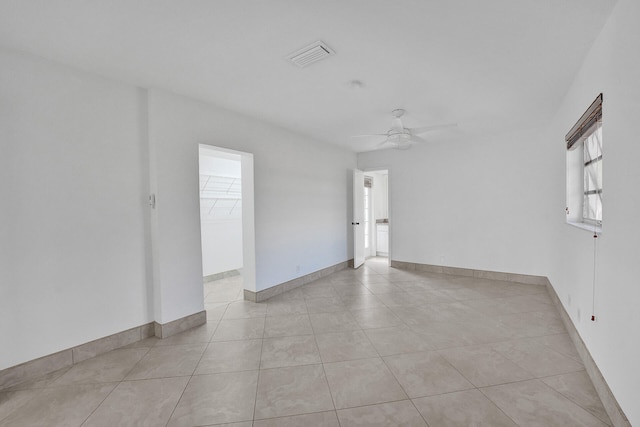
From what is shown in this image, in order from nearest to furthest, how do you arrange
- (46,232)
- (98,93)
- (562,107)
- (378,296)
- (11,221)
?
(11,221)
(46,232)
(98,93)
(562,107)
(378,296)

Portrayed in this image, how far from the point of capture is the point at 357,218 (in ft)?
18.8

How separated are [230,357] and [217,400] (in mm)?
555

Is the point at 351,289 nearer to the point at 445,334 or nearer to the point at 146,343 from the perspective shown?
the point at 445,334

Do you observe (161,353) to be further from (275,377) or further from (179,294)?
(275,377)

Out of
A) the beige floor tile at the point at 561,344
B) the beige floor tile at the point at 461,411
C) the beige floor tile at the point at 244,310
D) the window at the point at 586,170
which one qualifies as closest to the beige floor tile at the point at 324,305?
the beige floor tile at the point at 244,310

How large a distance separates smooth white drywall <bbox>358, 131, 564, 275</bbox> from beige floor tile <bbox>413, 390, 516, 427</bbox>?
3306 mm

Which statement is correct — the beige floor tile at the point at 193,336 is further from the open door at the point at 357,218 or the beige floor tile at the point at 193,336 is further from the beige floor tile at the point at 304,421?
the open door at the point at 357,218

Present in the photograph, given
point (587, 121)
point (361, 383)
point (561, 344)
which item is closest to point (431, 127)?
point (587, 121)

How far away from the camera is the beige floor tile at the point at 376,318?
3064mm

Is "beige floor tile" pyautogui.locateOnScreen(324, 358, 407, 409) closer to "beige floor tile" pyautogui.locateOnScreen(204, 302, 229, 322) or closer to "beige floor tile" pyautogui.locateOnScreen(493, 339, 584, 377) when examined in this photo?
"beige floor tile" pyautogui.locateOnScreen(493, 339, 584, 377)

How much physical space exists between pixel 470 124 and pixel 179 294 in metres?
4.50

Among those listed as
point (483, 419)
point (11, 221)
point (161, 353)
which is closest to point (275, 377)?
point (161, 353)

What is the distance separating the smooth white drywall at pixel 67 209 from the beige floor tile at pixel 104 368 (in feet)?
0.68

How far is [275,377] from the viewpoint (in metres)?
2.14
